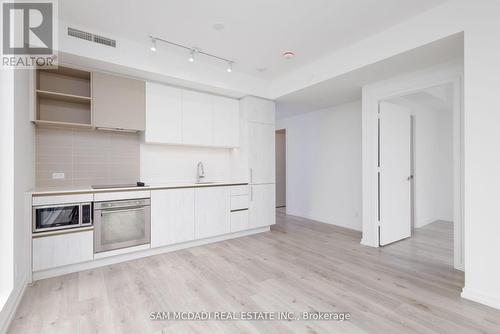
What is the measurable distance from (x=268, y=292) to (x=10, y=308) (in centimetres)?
209

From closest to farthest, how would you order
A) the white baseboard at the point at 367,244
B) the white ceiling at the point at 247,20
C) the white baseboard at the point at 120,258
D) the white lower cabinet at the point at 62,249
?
the white ceiling at the point at 247,20 → the white lower cabinet at the point at 62,249 → the white baseboard at the point at 120,258 → the white baseboard at the point at 367,244

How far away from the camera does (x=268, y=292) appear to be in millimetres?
2211

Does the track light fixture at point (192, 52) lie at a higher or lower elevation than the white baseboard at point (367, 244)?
higher

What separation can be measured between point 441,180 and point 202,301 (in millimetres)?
5751

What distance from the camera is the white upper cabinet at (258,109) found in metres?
4.16

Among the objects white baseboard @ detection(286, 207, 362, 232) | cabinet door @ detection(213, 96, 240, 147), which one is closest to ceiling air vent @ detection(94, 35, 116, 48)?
cabinet door @ detection(213, 96, 240, 147)

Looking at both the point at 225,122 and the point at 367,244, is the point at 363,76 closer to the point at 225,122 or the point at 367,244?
the point at 225,122

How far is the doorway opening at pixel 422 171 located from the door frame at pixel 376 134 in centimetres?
1

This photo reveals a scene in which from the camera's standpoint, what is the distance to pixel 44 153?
2.88 meters

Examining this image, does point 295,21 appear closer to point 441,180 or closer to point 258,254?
point 258,254

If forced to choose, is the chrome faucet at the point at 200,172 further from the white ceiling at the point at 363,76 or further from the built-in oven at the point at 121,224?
the white ceiling at the point at 363,76

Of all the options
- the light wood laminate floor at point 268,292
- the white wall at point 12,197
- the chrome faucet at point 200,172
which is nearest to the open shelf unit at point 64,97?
the white wall at point 12,197

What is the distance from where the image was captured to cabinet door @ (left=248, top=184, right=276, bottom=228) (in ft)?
13.6

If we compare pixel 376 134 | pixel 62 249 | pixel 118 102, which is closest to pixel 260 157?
pixel 376 134
